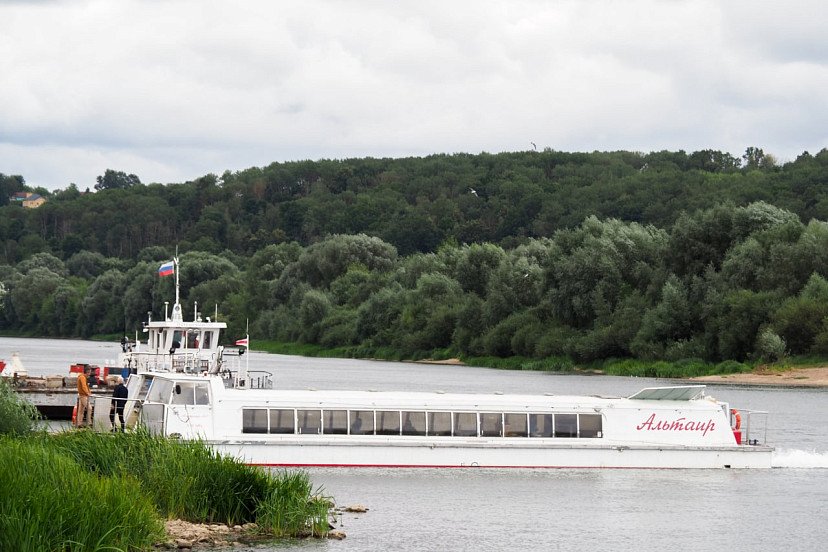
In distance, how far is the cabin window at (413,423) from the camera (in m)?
36.8

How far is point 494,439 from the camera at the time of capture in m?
37.2

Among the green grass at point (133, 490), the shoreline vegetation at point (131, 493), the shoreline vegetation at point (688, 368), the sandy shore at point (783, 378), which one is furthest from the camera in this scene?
the shoreline vegetation at point (688, 368)

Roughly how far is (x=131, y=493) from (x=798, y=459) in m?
24.4

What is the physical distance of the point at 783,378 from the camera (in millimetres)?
80375

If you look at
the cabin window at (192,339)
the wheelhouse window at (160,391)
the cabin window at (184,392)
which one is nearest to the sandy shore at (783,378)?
the cabin window at (192,339)

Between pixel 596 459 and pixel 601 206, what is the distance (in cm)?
15458

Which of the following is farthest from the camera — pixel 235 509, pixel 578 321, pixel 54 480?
pixel 578 321

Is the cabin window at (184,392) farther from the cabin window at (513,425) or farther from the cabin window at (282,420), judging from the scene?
the cabin window at (513,425)

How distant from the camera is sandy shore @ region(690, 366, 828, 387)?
78.5m

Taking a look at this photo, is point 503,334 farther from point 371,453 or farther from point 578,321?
point 371,453

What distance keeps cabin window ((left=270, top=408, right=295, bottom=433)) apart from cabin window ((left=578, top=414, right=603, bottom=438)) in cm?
840

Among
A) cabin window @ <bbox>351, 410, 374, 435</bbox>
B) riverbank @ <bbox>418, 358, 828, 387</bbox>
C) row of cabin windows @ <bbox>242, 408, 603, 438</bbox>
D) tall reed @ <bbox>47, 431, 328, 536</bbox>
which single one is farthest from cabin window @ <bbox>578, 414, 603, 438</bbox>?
riverbank @ <bbox>418, 358, 828, 387</bbox>

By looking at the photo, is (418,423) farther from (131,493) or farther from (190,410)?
(131,493)

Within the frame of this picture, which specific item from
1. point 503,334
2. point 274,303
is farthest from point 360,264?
point 503,334
